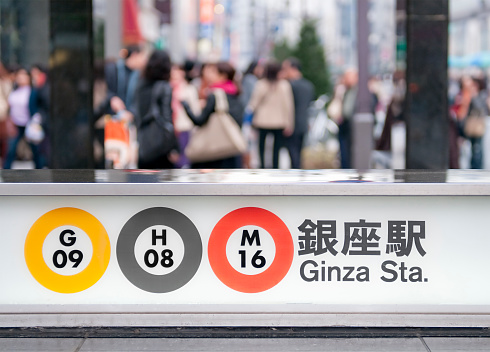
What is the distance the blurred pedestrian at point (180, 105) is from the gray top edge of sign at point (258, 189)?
22.9 ft

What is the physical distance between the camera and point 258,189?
4141 mm

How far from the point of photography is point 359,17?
13.5 m

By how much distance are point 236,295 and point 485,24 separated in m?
52.7

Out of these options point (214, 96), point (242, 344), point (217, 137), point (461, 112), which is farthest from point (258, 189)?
point (461, 112)

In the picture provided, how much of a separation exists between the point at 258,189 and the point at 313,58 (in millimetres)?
17604

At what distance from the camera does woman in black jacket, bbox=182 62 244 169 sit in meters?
7.99

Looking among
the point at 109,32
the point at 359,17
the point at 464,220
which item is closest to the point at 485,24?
the point at 109,32

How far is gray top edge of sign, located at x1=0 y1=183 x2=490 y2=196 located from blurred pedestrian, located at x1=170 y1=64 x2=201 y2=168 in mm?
6995

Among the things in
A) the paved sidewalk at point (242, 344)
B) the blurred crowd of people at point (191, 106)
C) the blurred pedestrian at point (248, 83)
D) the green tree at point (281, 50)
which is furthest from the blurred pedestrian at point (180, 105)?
the green tree at point (281, 50)

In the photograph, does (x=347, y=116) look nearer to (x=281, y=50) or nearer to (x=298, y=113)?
(x=298, y=113)

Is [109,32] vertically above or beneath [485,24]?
beneath

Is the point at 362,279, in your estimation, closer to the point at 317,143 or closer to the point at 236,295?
the point at 236,295

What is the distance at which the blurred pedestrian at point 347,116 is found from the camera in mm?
13320

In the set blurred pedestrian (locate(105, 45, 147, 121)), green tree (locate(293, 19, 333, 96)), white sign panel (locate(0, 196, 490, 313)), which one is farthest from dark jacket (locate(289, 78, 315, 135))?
green tree (locate(293, 19, 333, 96))
